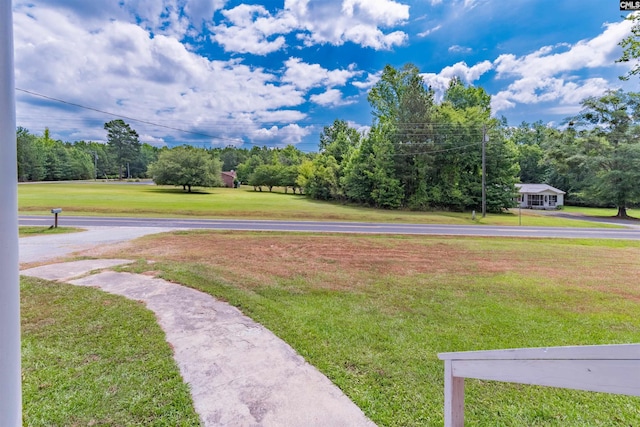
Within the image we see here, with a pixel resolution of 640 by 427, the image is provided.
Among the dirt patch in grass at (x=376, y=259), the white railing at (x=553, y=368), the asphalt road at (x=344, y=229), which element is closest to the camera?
the white railing at (x=553, y=368)

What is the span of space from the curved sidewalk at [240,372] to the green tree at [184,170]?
4502cm

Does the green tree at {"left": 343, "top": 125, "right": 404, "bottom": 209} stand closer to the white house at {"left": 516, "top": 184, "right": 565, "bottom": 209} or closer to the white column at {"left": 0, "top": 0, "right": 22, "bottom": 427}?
the white house at {"left": 516, "top": 184, "right": 565, "bottom": 209}

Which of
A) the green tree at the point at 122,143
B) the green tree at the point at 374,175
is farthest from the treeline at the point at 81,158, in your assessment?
the green tree at the point at 374,175

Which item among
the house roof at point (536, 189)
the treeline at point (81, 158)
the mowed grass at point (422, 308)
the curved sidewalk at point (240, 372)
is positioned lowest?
the mowed grass at point (422, 308)

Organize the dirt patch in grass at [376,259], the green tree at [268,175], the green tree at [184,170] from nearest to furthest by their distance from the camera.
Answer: the dirt patch in grass at [376,259], the green tree at [184,170], the green tree at [268,175]

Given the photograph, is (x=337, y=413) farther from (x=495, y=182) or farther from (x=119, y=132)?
(x=119, y=132)

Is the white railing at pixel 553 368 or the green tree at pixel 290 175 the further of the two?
the green tree at pixel 290 175

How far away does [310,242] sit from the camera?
11.7 m

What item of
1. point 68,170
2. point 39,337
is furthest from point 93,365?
point 68,170

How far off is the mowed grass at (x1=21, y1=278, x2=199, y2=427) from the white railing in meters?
2.03

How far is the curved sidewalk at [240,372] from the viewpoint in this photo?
8.36 feet

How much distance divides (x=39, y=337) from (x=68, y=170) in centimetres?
7701

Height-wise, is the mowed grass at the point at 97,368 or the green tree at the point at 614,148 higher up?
the green tree at the point at 614,148

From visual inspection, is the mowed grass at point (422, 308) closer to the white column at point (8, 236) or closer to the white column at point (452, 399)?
the white column at point (452, 399)
